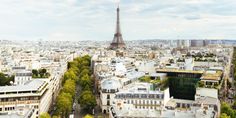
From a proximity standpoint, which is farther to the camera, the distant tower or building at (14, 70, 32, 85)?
the distant tower

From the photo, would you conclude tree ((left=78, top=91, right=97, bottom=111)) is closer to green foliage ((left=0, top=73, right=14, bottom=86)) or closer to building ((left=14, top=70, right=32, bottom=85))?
building ((left=14, top=70, right=32, bottom=85))

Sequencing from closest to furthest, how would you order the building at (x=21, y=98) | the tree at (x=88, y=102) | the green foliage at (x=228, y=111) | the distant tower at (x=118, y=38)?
the green foliage at (x=228, y=111), the building at (x=21, y=98), the tree at (x=88, y=102), the distant tower at (x=118, y=38)

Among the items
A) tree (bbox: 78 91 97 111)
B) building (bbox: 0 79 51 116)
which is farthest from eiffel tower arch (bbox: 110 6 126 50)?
building (bbox: 0 79 51 116)

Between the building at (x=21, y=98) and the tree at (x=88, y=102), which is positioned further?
the tree at (x=88, y=102)

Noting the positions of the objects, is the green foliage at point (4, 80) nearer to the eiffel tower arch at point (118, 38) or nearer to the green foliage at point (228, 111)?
the green foliage at point (228, 111)

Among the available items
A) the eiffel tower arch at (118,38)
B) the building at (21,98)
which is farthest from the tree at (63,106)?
the eiffel tower arch at (118,38)

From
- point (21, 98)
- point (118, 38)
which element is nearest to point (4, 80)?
point (21, 98)

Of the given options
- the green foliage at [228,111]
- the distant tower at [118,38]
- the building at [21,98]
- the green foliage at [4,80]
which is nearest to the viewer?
the green foliage at [228,111]

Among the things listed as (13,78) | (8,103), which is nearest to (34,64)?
(13,78)

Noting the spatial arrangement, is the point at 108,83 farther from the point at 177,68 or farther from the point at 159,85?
the point at 177,68

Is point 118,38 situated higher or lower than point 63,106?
higher

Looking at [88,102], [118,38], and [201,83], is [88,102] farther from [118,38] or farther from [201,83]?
[118,38]
